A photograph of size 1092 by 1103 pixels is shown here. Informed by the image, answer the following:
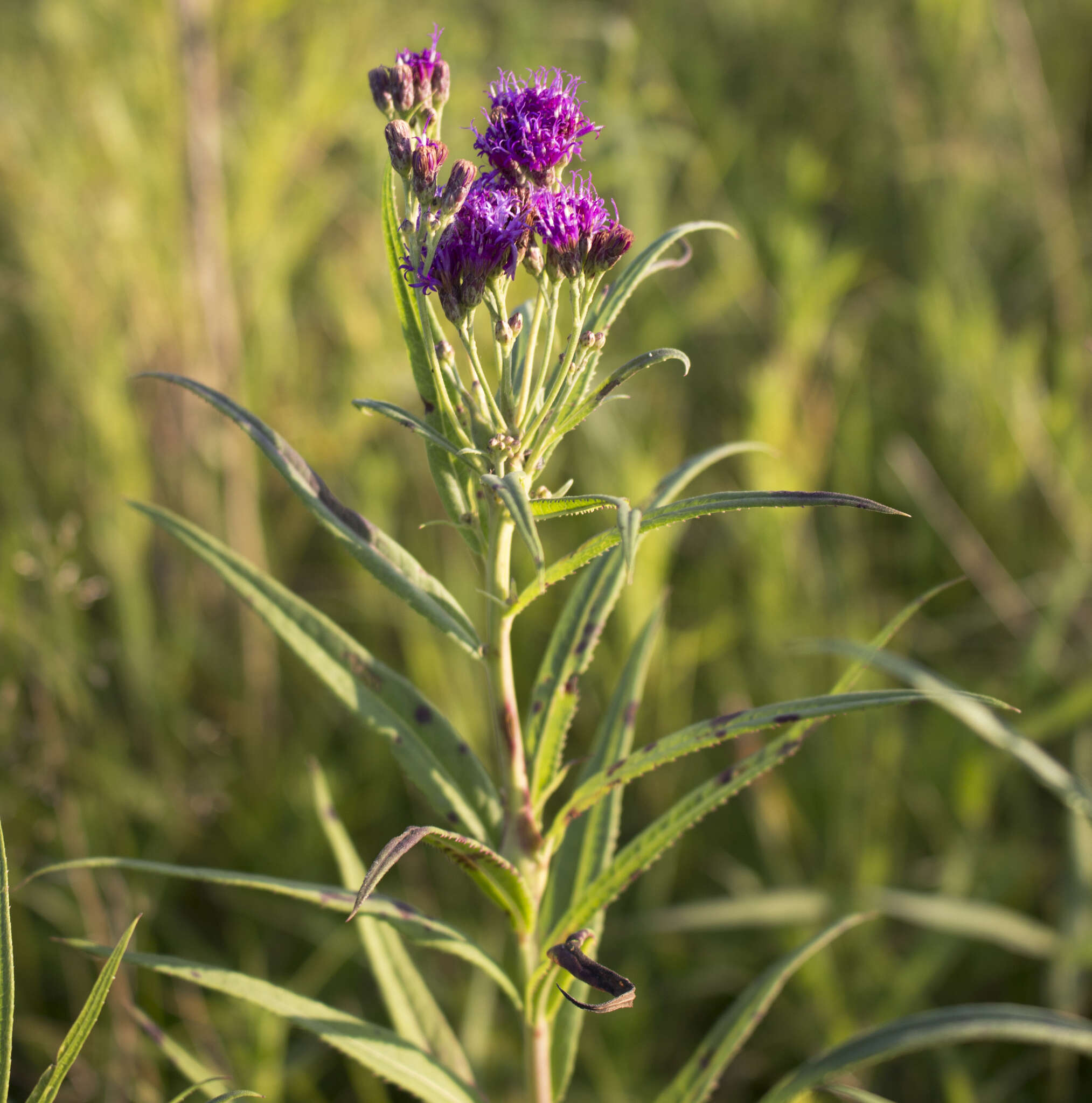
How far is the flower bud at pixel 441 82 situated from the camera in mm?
815

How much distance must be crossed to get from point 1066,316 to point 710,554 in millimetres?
1207

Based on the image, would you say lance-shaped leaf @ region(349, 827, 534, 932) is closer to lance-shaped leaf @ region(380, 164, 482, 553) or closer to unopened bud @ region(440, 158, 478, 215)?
lance-shaped leaf @ region(380, 164, 482, 553)

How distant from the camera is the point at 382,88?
2.61 feet

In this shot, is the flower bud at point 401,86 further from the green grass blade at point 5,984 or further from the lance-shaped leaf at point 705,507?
the green grass blade at point 5,984

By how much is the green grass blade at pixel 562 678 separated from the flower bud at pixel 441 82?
46 centimetres

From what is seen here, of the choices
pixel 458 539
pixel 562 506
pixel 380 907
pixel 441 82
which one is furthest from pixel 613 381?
pixel 458 539

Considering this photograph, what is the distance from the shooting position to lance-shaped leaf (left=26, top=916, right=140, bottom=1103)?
0.65 m

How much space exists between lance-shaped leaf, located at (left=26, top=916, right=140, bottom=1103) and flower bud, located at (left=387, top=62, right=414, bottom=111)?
0.66m

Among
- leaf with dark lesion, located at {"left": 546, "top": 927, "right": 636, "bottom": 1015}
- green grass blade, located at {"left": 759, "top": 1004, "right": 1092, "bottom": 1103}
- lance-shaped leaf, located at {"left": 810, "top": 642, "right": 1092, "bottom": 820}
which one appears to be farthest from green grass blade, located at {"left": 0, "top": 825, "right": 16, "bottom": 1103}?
lance-shaped leaf, located at {"left": 810, "top": 642, "right": 1092, "bottom": 820}

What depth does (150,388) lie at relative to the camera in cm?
248

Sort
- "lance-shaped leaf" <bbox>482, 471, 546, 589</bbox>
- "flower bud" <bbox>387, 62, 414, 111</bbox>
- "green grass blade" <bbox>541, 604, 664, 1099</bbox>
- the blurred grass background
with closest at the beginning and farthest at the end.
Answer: "lance-shaped leaf" <bbox>482, 471, 546, 589</bbox> → "flower bud" <bbox>387, 62, 414, 111</bbox> → "green grass blade" <bbox>541, 604, 664, 1099</bbox> → the blurred grass background

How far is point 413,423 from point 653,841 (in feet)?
1.31

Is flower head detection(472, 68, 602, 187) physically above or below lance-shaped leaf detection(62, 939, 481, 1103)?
above

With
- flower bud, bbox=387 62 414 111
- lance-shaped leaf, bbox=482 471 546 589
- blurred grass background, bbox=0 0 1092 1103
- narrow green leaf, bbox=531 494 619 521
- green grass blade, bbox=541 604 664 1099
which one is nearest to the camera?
lance-shaped leaf, bbox=482 471 546 589
